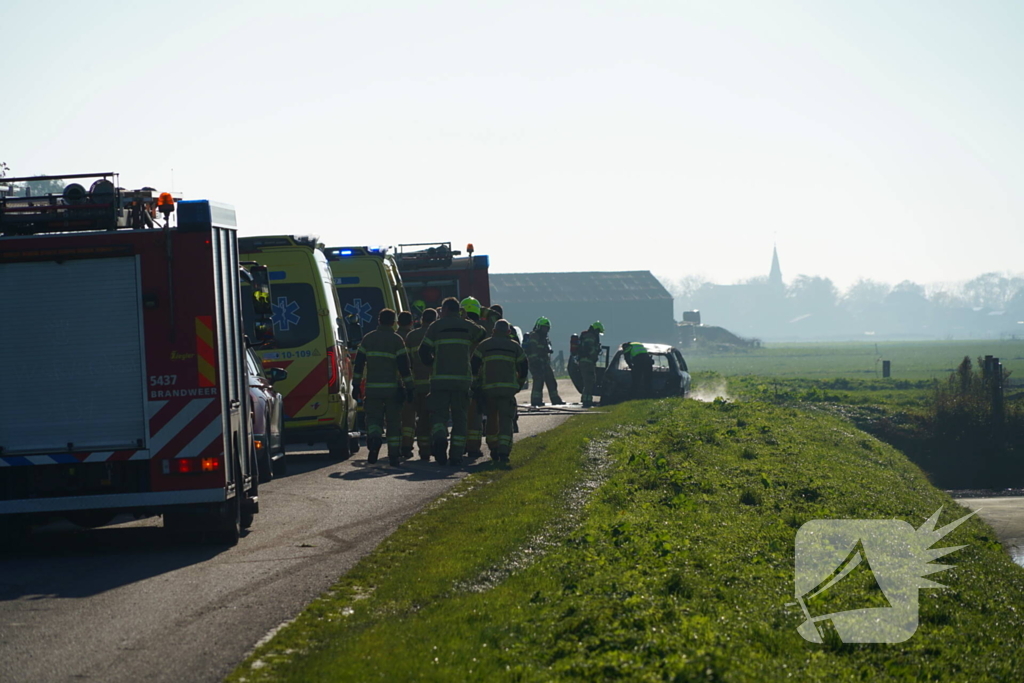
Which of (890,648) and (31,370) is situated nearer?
(890,648)

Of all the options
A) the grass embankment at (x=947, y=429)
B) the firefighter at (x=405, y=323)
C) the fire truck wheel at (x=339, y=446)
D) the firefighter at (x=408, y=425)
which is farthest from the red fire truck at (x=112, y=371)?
the grass embankment at (x=947, y=429)

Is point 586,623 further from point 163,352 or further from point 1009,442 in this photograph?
point 1009,442

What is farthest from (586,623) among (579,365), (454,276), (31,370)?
(579,365)

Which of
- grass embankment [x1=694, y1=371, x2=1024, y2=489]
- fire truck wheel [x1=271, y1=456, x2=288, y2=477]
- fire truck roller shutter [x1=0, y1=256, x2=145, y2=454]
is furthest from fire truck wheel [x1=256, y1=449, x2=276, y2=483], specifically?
grass embankment [x1=694, y1=371, x2=1024, y2=489]

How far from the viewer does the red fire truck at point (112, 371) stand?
882 centimetres

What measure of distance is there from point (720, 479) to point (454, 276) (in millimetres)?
10986

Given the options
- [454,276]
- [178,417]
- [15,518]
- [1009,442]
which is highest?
[454,276]

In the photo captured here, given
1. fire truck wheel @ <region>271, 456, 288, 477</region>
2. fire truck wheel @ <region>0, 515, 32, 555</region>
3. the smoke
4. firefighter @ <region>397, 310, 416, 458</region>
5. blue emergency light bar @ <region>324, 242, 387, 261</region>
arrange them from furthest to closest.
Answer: the smoke
blue emergency light bar @ <region>324, 242, 387, 261</region>
firefighter @ <region>397, 310, 416, 458</region>
fire truck wheel @ <region>271, 456, 288, 477</region>
fire truck wheel @ <region>0, 515, 32, 555</region>

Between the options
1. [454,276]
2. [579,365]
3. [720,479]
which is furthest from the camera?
[579,365]

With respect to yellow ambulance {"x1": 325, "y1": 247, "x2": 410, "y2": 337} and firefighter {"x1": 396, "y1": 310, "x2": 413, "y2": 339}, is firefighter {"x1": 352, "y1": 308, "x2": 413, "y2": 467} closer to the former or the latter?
firefighter {"x1": 396, "y1": 310, "x2": 413, "y2": 339}

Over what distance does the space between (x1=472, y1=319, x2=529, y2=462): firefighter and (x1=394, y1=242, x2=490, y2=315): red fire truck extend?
8812 mm

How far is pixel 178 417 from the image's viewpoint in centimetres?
888

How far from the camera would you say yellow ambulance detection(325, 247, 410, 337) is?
60.3ft

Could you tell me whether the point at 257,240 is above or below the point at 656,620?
above
